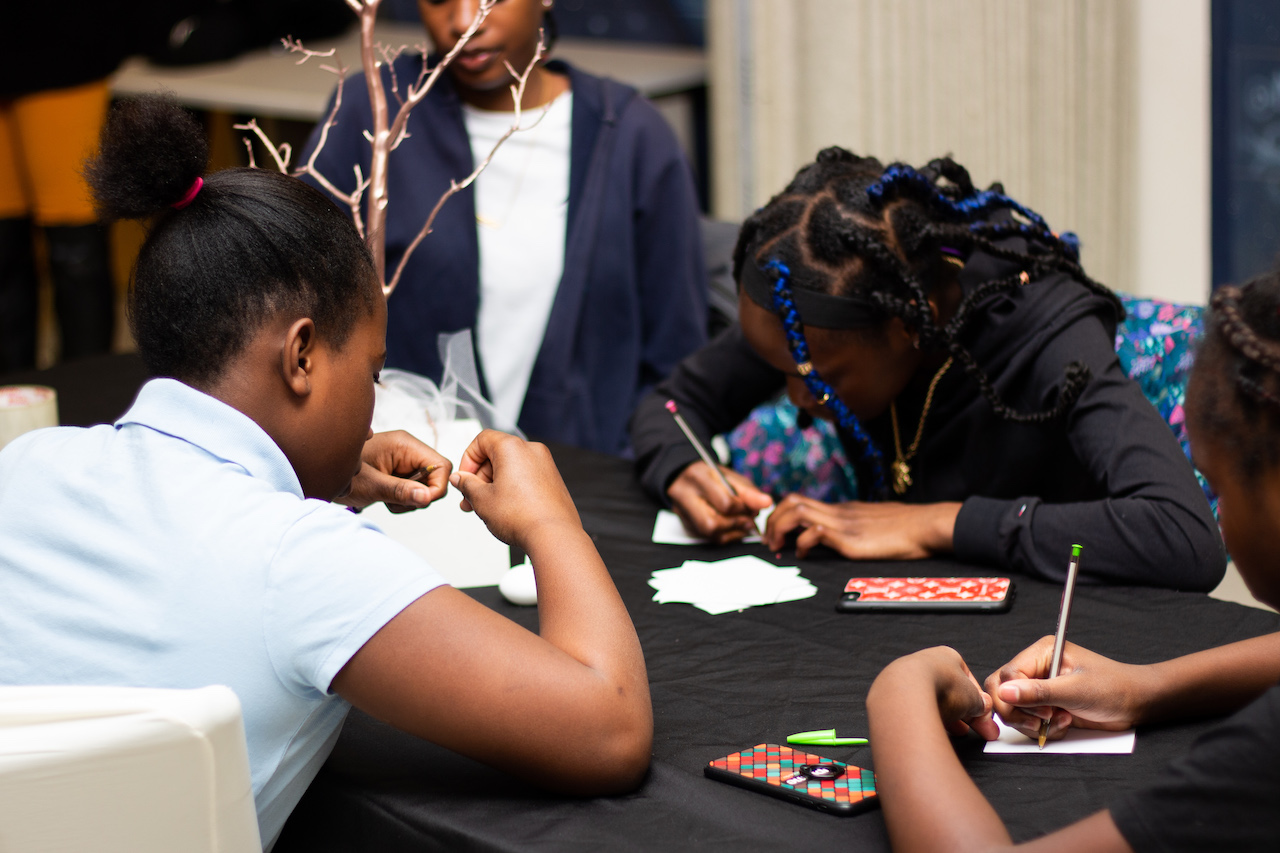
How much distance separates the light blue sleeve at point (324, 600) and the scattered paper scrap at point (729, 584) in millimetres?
477

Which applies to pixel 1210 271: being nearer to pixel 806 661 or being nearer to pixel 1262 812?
pixel 806 661

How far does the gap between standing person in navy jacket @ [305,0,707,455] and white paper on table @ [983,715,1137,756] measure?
1279 millimetres

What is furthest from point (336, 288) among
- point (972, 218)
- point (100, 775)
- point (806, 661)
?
point (972, 218)

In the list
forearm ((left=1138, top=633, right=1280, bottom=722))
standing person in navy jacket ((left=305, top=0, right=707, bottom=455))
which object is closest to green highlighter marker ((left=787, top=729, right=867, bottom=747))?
forearm ((left=1138, top=633, right=1280, bottom=722))

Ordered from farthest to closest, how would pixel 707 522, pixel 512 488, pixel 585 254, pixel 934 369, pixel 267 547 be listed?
pixel 585 254, pixel 934 369, pixel 707 522, pixel 512 488, pixel 267 547

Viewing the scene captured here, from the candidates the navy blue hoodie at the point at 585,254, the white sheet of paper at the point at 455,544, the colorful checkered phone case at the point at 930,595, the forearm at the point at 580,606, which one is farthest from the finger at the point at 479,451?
the navy blue hoodie at the point at 585,254

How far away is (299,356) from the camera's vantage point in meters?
0.96

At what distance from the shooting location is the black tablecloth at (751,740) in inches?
33.9

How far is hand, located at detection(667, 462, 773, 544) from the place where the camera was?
4.80ft

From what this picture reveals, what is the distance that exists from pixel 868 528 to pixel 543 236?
1.03m

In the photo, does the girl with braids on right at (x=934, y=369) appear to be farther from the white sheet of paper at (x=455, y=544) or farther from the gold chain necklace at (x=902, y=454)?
the white sheet of paper at (x=455, y=544)

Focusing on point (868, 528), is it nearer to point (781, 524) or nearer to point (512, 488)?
point (781, 524)

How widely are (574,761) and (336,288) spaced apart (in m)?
0.41

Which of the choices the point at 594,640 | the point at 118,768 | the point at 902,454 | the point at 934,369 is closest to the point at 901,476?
the point at 902,454
